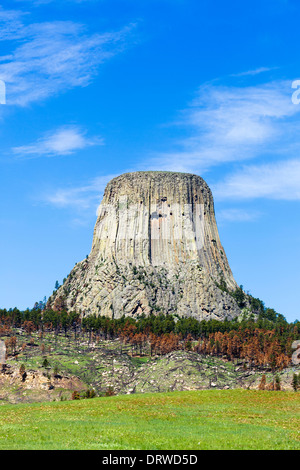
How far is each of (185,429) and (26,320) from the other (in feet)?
535

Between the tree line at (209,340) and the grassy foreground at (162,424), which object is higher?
the tree line at (209,340)

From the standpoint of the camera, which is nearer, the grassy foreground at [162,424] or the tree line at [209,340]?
the grassy foreground at [162,424]

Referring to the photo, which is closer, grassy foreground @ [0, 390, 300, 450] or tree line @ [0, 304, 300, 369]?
grassy foreground @ [0, 390, 300, 450]

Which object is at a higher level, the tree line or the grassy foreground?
the tree line

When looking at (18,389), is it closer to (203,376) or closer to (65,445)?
(203,376)

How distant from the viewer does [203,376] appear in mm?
126375

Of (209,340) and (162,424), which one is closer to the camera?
(162,424)

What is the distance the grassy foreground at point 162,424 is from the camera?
36250 millimetres

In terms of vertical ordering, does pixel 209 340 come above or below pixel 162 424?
above

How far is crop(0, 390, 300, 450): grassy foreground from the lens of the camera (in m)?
36.2

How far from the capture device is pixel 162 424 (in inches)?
1855

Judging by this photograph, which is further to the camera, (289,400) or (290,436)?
(289,400)

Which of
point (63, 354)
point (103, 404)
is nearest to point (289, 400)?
point (103, 404)
